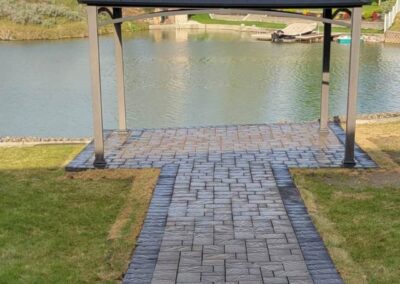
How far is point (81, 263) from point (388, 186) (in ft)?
14.6

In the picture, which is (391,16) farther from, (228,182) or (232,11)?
(228,182)

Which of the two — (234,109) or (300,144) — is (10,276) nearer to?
(300,144)

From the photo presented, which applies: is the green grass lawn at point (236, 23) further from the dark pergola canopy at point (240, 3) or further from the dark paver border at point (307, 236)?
the dark paver border at point (307, 236)

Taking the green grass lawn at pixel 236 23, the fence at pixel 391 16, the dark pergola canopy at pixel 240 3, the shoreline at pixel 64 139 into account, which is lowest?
the shoreline at pixel 64 139

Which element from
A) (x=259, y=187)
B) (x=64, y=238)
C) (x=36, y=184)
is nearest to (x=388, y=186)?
(x=259, y=187)

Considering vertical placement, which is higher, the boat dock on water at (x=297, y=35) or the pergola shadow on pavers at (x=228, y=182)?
the boat dock on water at (x=297, y=35)

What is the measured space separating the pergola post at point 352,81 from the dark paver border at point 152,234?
2699mm

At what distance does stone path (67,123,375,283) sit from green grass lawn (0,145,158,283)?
0.82ft

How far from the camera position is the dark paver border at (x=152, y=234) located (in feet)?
17.3

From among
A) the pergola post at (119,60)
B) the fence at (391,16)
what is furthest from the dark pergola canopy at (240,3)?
the fence at (391,16)

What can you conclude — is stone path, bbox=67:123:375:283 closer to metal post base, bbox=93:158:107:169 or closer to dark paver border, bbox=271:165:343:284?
dark paver border, bbox=271:165:343:284

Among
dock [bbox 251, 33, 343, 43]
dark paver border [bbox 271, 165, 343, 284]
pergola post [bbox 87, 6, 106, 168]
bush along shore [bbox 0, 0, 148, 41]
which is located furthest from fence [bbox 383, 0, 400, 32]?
dark paver border [bbox 271, 165, 343, 284]

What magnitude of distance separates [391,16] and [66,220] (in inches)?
1550

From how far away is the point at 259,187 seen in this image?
25.5ft
